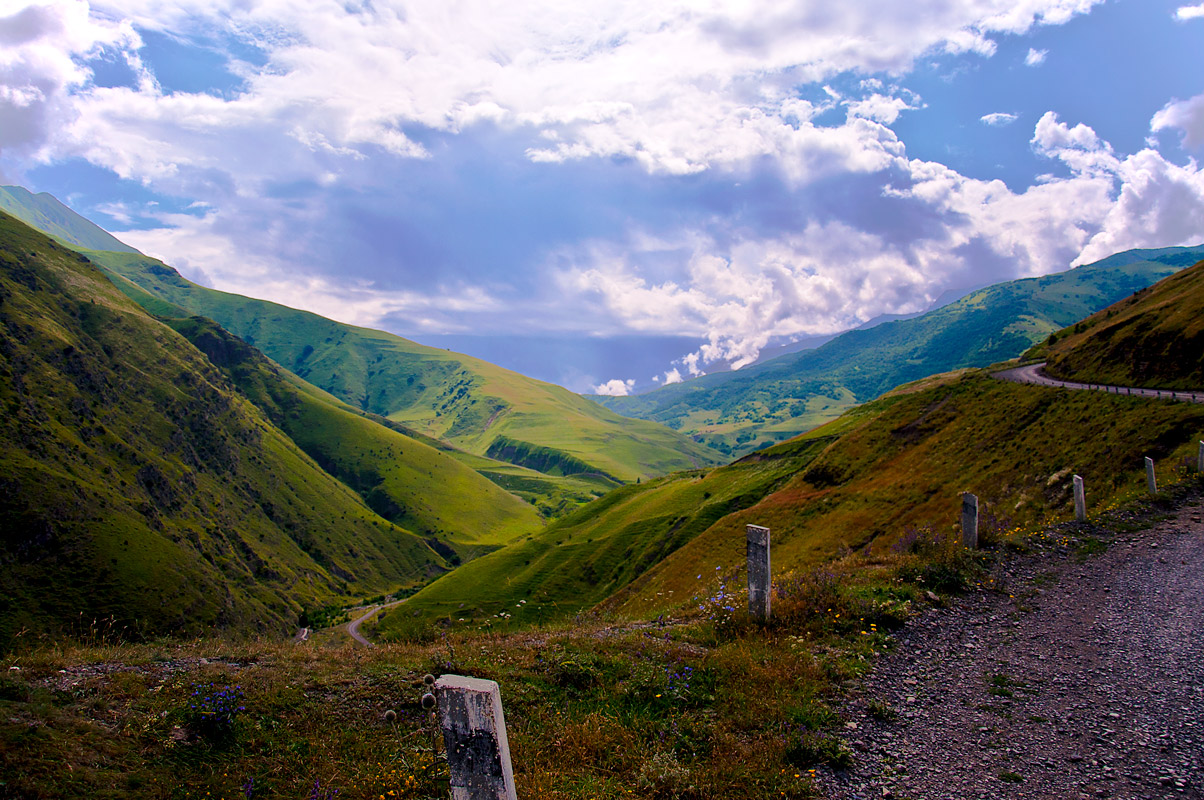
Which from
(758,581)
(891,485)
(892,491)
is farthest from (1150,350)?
(758,581)

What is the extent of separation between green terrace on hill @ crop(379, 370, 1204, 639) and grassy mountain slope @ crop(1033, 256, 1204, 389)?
6749 mm

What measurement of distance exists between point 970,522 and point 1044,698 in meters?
8.12

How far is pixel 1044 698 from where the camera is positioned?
8484 millimetres

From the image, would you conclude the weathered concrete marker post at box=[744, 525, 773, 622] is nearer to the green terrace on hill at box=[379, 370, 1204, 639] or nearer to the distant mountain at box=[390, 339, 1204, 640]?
the distant mountain at box=[390, 339, 1204, 640]

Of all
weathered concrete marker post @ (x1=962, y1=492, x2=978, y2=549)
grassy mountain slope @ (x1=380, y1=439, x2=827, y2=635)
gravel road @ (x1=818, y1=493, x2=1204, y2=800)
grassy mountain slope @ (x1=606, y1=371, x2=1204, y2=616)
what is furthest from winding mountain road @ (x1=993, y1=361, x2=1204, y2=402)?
grassy mountain slope @ (x1=380, y1=439, x2=827, y2=635)

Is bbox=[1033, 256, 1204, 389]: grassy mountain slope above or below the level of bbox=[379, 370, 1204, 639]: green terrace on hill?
above

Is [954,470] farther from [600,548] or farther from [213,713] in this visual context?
[600,548]

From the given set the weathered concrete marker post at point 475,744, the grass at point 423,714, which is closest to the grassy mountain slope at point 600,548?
the grass at point 423,714

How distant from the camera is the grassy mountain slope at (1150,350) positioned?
141ft

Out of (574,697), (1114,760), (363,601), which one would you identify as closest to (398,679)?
(574,697)

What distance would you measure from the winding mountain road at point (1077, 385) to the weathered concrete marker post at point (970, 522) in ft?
91.3

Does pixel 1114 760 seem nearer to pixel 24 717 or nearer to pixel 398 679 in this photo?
pixel 398 679

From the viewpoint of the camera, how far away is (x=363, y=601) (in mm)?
188375

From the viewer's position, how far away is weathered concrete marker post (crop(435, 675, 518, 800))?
491cm
